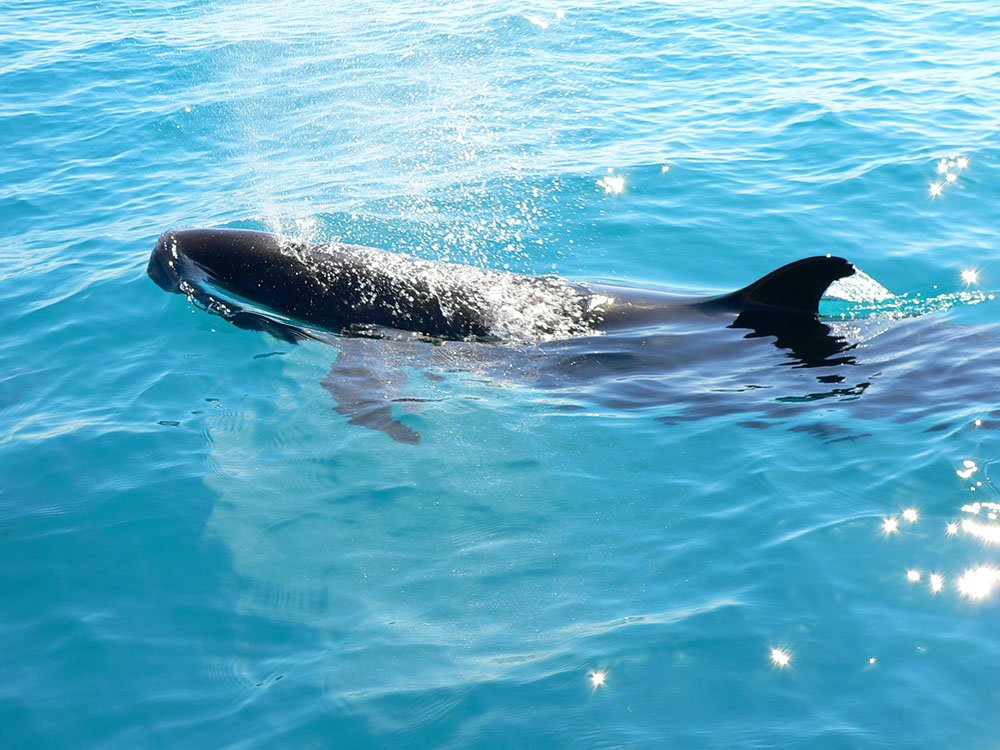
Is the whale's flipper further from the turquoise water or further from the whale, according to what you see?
the turquoise water

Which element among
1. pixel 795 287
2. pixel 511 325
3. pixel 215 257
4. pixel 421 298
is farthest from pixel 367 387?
pixel 795 287

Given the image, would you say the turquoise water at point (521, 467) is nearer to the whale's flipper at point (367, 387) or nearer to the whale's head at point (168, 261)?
the whale's flipper at point (367, 387)

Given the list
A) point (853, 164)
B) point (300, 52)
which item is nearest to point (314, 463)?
point (853, 164)

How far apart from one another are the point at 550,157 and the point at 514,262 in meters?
3.86

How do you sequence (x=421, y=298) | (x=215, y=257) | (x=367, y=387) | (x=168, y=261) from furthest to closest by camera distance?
Answer: (x=168, y=261)
(x=215, y=257)
(x=421, y=298)
(x=367, y=387)

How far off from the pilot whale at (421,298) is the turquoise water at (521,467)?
1.28 feet

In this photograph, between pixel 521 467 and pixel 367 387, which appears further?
pixel 367 387

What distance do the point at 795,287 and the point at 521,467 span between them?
3475 millimetres

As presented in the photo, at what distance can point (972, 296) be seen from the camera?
35.4 feet

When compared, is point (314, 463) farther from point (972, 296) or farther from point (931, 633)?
point (972, 296)

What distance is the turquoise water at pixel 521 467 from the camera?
20.1ft

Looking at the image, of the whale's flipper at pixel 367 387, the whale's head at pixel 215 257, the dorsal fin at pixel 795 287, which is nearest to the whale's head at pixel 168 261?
the whale's head at pixel 215 257

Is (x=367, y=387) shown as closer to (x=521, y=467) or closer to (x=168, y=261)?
(x=521, y=467)

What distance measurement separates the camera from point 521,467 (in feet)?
27.2
